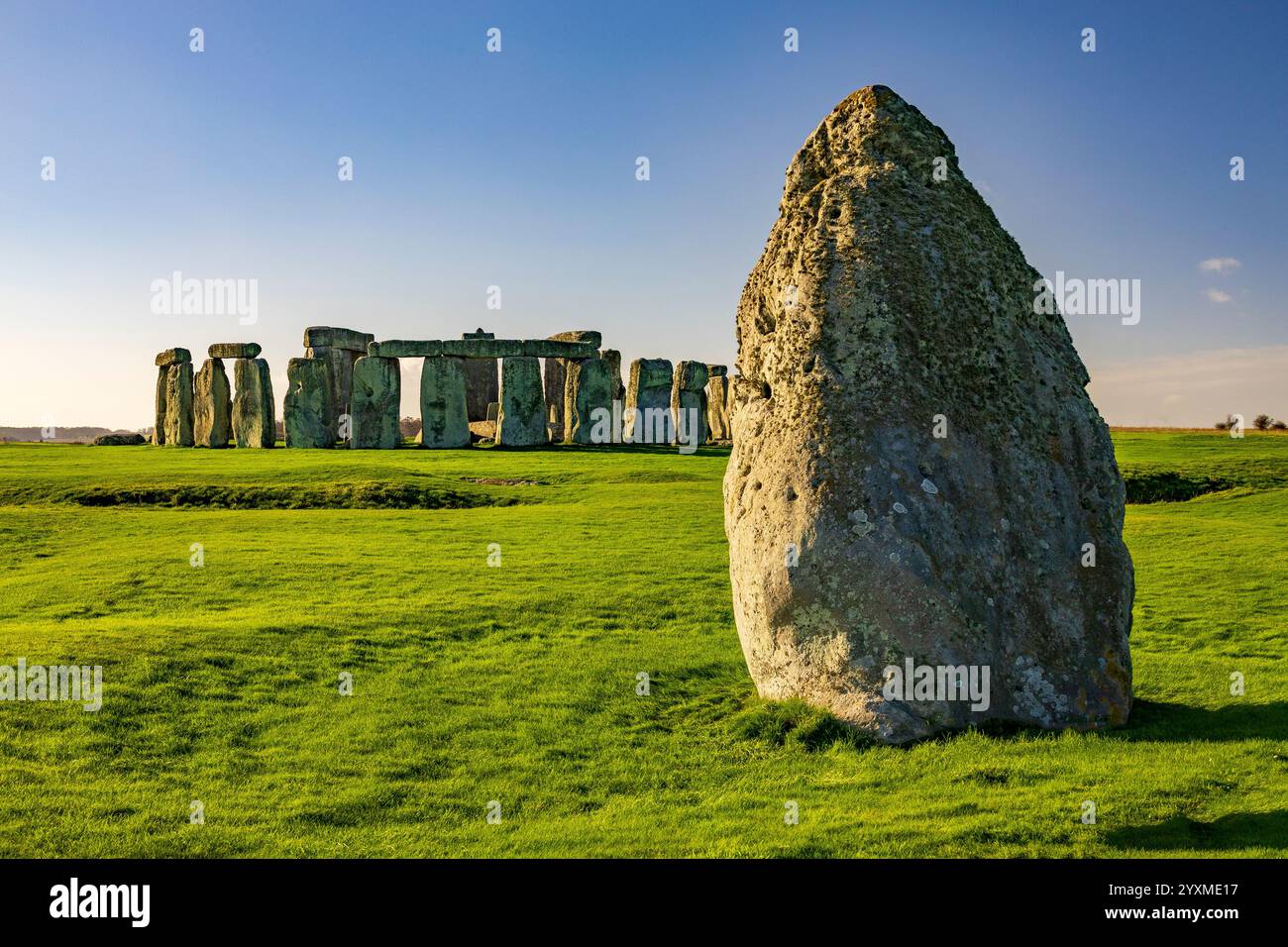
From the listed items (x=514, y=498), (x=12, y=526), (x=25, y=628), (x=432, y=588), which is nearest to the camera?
(x=25, y=628)

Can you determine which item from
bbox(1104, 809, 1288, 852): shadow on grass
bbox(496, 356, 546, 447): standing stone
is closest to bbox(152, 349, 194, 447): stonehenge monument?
bbox(496, 356, 546, 447): standing stone

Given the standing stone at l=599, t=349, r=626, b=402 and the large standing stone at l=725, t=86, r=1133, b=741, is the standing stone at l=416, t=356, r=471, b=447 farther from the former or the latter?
the large standing stone at l=725, t=86, r=1133, b=741

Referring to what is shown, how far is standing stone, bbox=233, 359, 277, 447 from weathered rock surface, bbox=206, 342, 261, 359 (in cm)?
19

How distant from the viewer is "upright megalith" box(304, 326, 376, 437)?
145ft

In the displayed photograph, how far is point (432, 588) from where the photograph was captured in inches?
572

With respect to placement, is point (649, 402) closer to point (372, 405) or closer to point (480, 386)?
point (372, 405)

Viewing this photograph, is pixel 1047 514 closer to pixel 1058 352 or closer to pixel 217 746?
pixel 1058 352

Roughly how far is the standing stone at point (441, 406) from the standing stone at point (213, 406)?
762cm

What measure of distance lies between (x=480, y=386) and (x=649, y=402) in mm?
13885

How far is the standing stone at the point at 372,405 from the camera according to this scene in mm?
37688

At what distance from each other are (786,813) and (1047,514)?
3143 mm

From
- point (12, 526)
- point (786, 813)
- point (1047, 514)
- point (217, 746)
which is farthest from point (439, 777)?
point (12, 526)

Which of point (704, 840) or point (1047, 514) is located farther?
point (1047, 514)

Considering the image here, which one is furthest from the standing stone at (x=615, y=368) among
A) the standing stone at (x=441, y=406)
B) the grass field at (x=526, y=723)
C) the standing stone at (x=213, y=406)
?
the grass field at (x=526, y=723)
